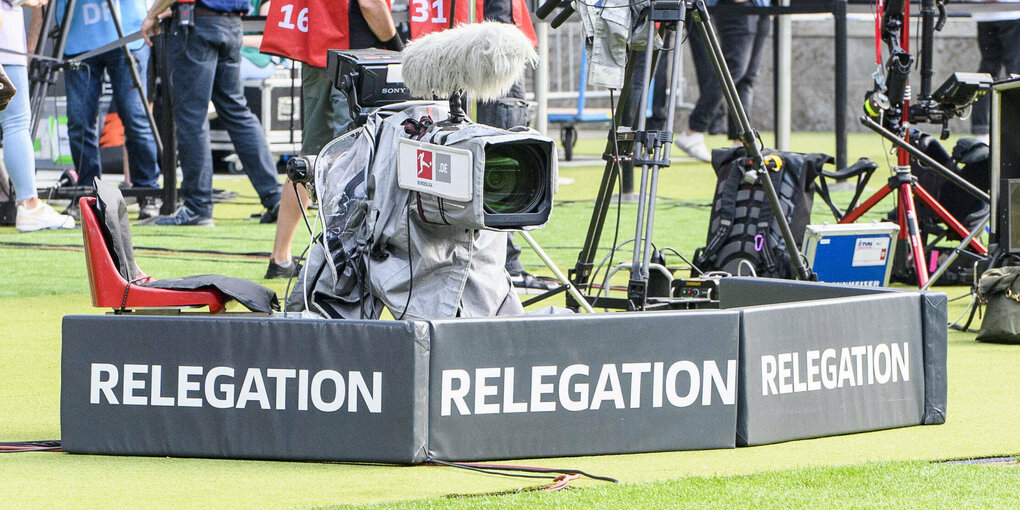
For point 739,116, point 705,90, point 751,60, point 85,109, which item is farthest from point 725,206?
point 705,90

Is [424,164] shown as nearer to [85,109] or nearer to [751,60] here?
[85,109]

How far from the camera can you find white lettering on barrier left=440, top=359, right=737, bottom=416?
3.02 m

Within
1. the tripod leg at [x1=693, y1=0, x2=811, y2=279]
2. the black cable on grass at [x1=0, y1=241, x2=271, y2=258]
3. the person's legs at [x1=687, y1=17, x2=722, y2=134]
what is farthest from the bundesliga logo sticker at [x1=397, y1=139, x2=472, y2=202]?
the person's legs at [x1=687, y1=17, x2=722, y2=134]

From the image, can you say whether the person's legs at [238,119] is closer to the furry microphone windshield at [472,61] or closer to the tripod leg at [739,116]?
the tripod leg at [739,116]

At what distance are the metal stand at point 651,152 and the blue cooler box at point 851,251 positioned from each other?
0.70 m

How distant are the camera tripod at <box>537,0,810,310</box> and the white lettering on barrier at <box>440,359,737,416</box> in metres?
0.73

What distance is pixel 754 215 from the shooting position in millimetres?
5648

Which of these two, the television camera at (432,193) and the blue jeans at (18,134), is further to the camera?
the blue jeans at (18,134)

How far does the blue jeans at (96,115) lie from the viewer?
8.63m

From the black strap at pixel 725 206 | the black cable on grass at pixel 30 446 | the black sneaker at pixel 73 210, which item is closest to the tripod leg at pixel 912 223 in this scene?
the black strap at pixel 725 206

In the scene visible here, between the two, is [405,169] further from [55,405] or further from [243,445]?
[55,405]

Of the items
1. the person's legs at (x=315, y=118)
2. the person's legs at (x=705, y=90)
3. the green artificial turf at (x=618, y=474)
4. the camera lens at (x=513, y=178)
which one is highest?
the person's legs at (x=705, y=90)

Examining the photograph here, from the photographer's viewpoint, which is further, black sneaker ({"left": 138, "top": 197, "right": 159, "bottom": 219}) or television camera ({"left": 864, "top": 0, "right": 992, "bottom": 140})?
black sneaker ({"left": 138, "top": 197, "right": 159, "bottom": 219})

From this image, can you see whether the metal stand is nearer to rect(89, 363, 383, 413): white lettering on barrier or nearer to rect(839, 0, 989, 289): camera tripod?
rect(839, 0, 989, 289): camera tripod
